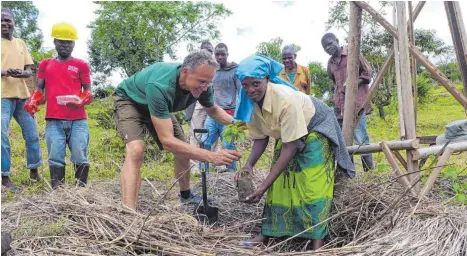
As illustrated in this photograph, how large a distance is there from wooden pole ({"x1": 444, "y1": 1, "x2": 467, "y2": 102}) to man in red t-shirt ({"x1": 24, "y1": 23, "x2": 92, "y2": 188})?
3.26 metres

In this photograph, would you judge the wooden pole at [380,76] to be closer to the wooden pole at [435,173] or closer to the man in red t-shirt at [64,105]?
the wooden pole at [435,173]

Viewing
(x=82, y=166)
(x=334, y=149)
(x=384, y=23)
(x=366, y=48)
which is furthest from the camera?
(x=366, y=48)

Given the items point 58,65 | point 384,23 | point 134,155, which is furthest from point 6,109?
point 384,23

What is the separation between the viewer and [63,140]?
4.60 m

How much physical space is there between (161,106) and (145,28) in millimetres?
15068

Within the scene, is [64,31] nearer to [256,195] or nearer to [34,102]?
[34,102]

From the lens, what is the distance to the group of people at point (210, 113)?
2.93 meters

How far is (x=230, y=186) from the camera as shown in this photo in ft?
15.1

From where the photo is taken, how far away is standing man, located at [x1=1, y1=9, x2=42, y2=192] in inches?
186

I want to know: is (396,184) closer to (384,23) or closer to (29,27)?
(384,23)

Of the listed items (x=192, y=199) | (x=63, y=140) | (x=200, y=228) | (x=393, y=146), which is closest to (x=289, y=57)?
(x=192, y=199)

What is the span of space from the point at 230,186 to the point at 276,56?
36.2 feet

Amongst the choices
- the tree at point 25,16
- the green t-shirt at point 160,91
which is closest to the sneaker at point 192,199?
the green t-shirt at point 160,91

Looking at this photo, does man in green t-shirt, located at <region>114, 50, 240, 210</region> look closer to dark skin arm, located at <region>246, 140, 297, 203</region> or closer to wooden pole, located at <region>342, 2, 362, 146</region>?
dark skin arm, located at <region>246, 140, 297, 203</region>
